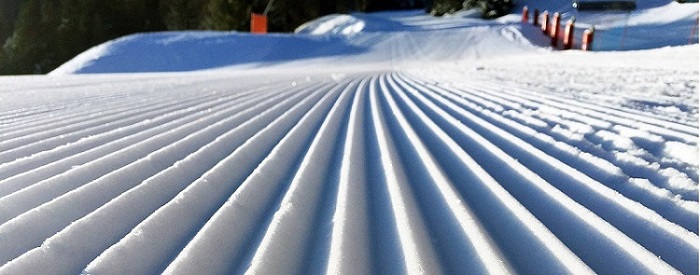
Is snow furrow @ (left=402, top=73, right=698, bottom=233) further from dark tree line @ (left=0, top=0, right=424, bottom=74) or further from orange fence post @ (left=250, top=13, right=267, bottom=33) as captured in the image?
dark tree line @ (left=0, top=0, right=424, bottom=74)

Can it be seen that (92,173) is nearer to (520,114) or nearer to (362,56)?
(520,114)

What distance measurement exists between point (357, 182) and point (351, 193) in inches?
5.5

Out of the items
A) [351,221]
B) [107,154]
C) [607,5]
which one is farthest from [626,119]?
[607,5]

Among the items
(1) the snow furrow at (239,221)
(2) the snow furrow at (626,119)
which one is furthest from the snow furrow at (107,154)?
(2) the snow furrow at (626,119)

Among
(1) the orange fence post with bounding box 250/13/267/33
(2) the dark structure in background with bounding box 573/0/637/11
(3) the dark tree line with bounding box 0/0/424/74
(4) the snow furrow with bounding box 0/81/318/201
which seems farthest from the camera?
(3) the dark tree line with bounding box 0/0/424/74

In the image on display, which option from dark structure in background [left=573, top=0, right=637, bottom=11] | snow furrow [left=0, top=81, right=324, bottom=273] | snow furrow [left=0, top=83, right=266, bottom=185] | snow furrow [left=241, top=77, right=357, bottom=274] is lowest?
snow furrow [left=241, top=77, right=357, bottom=274]

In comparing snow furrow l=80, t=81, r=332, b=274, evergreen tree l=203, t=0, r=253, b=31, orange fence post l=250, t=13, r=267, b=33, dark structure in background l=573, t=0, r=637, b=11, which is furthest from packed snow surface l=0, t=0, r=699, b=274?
evergreen tree l=203, t=0, r=253, b=31

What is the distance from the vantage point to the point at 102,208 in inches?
67.1

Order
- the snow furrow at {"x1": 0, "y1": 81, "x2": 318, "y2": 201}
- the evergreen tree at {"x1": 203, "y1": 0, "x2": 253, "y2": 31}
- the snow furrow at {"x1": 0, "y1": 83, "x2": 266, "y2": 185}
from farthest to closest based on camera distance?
the evergreen tree at {"x1": 203, "y1": 0, "x2": 253, "y2": 31}
the snow furrow at {"x1": 0, "y1": 83, "x2": 266, "y2": 185}
the snow furrow at {"x1": 0, "y1": 81, "x2": 318, "y2": 201}

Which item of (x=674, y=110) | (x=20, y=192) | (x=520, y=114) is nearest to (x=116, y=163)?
(x=20, y=192)

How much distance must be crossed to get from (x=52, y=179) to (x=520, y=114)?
2437 millimetres

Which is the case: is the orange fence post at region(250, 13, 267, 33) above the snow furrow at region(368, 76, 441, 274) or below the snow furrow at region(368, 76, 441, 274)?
above

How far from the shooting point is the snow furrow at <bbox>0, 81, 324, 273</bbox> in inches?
54.7

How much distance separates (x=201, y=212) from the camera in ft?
5.72
